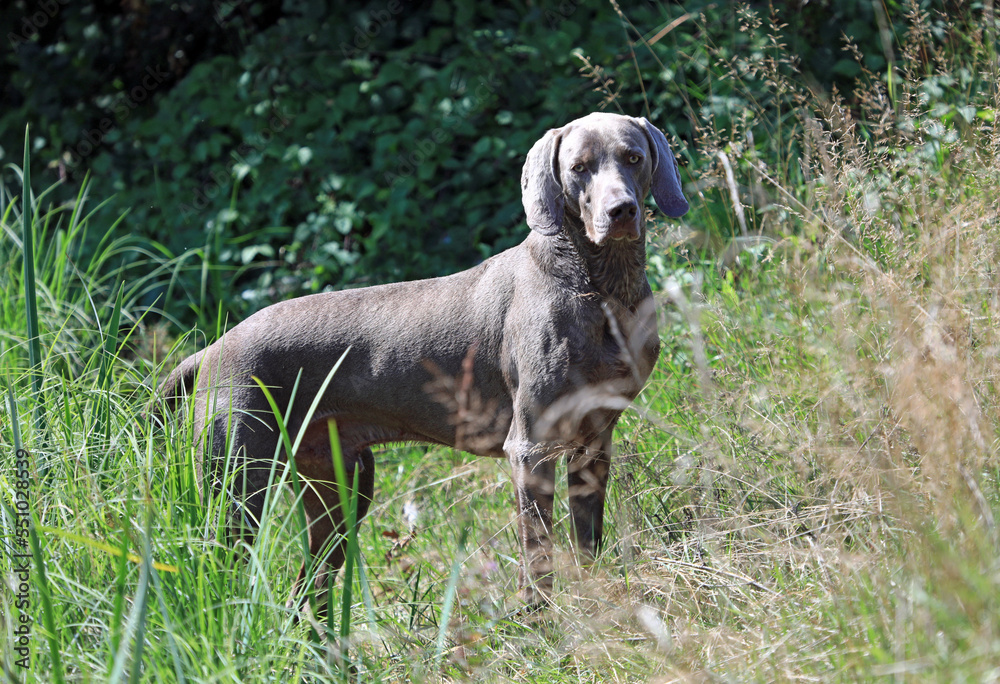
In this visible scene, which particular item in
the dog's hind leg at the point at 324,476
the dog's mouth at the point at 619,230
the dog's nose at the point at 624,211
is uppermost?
the dog's nose at the point at 624,211

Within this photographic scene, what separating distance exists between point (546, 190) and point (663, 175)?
1.17 ft

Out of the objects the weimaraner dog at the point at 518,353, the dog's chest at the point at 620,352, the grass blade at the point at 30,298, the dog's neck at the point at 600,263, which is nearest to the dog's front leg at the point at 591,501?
the weimaraner dog at the point at 518,353

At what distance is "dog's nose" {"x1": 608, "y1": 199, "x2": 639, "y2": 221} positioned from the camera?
2348 millimetres

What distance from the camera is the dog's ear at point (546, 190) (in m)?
2.58

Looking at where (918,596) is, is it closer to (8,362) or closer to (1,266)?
(8,362)

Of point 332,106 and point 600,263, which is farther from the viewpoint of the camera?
point 332,106

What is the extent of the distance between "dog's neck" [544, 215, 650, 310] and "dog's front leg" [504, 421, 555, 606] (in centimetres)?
47

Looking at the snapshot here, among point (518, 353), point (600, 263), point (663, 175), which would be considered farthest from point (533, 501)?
point (663, 175)

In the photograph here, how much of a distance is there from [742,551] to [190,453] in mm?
1389

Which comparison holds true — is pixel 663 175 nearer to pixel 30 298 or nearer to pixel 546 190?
pixel 546 190

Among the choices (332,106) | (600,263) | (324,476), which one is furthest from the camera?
(332,106)

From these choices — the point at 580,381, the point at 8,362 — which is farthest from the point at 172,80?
the point at 580,381

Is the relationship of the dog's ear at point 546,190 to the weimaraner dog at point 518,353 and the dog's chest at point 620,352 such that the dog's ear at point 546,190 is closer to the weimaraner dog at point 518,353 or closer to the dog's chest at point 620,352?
the weimaraner dog at point 518,353

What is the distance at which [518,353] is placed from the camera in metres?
2.64
